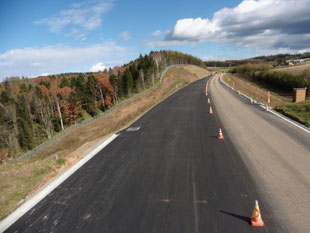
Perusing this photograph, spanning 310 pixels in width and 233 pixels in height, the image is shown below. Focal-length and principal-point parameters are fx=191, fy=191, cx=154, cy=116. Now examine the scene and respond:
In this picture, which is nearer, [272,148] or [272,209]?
[272,209]

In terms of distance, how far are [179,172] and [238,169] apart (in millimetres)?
2202

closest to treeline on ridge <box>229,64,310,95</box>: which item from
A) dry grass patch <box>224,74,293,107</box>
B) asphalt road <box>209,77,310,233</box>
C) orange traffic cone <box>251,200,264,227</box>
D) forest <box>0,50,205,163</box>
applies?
dry grass patch <box>224,74,293,107</box>

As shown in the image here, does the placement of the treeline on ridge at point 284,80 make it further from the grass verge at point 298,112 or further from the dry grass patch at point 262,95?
the grass verge at point 298,112

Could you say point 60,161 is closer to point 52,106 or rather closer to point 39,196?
point 39,196

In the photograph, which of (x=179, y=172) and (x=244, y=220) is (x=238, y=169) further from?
(x=244, y=220)

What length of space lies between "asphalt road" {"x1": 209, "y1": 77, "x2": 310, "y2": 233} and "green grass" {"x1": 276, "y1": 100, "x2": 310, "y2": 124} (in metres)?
1.01

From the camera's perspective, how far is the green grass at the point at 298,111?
12.8m

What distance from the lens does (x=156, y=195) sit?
578 cm

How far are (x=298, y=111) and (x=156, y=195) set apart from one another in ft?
46.4

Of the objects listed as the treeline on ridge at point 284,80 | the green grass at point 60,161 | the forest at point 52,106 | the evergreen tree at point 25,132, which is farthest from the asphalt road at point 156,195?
the treeline on ridge at point 284,80

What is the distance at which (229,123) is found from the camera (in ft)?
44.1

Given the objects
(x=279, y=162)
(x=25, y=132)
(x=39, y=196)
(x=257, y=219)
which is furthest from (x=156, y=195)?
(x=25, y=132)

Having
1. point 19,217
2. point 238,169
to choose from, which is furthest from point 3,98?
point 238,169

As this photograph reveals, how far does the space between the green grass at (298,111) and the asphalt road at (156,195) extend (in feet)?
23.1
